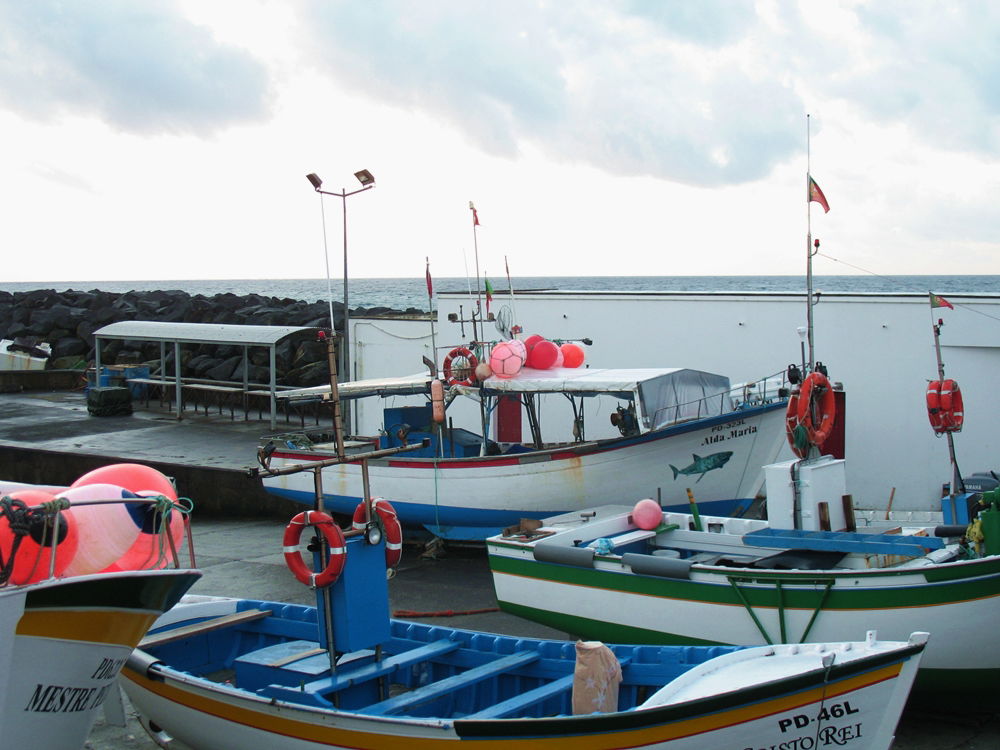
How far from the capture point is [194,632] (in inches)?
331

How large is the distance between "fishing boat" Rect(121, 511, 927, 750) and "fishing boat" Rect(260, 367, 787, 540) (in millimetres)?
4820

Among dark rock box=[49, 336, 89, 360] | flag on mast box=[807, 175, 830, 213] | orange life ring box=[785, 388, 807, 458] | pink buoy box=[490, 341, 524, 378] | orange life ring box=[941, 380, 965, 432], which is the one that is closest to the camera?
orange life ring box=[785, 388, 807, 458]

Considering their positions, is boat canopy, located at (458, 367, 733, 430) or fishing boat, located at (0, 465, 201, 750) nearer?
fishing boat, located at (0, 465, 201, 750)

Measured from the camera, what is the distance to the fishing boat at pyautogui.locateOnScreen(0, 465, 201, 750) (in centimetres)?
651

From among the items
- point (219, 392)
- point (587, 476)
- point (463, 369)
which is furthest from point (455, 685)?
point (219, 392)

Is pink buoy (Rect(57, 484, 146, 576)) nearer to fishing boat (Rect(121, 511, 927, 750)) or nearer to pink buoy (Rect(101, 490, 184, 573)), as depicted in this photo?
pink buoy (Rect(101, 490, 184, 573))

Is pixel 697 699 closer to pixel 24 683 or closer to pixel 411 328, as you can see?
pixel 24 683

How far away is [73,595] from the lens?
22.0 feet

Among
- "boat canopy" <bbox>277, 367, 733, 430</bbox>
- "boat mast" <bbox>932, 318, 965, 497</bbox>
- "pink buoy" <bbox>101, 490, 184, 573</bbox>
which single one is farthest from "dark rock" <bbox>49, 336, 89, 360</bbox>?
"boat mast" <bbox>932, 318, 965, 497</bbox>

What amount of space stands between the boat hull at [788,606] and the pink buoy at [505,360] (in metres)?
4.28

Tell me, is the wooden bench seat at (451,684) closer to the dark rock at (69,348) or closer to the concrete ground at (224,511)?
the concrete ground at (224,511)

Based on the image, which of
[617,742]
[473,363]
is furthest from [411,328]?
[617,742]

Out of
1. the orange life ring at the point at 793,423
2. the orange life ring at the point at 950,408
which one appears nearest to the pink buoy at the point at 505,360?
the orange life ring at the point at 793,423

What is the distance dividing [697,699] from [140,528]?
13.4 feet
